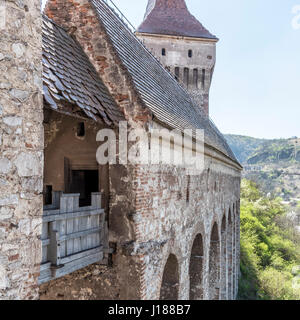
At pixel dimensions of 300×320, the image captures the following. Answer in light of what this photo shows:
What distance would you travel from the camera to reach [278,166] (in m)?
113

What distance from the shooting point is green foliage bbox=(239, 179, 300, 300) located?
936 inches

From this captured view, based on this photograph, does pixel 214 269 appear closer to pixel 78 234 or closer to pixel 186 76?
pixel 78 234

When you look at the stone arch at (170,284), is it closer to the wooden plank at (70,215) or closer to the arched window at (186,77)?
the wooden plank at (70,215)

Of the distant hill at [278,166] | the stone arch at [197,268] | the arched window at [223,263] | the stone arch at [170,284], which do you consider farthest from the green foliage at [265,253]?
the distant hill at [278,166]

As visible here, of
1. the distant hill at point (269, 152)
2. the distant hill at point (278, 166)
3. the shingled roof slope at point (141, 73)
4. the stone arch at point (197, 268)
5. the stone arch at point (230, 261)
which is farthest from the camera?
the distant hill at point (269, 152)

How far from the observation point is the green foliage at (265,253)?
2378cm

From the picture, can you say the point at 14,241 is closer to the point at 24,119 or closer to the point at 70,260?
the point at 24,119

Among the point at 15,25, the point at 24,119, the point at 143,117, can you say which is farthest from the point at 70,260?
the point at 15,25

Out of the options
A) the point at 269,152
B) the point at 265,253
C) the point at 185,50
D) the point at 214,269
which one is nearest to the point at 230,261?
the point at 214,269

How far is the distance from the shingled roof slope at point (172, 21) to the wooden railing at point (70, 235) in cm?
1787

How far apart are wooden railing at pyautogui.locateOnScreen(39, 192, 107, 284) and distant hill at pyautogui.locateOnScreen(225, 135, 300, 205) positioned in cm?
9395

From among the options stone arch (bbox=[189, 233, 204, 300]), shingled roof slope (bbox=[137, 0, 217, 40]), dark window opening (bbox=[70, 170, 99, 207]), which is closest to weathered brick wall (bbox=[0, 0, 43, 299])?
dark window opening (bbox=[70, 170, 99, 207])

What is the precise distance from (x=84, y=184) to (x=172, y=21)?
17.7m

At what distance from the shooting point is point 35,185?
3.29m
